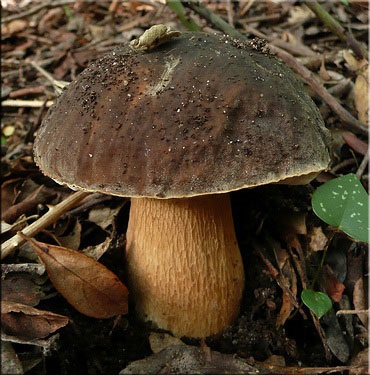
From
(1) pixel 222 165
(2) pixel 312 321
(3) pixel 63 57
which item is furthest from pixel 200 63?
(3) pixel 63 57

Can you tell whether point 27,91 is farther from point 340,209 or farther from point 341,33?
point 340,209

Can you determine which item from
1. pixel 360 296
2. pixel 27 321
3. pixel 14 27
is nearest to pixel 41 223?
pixel 27 321

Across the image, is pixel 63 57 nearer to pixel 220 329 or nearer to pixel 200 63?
pixel 200 63

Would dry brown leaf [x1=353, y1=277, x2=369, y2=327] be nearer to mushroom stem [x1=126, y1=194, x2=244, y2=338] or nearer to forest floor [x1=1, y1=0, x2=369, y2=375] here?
forest floor [x1=1, y1=0, x2=369, y2=375]

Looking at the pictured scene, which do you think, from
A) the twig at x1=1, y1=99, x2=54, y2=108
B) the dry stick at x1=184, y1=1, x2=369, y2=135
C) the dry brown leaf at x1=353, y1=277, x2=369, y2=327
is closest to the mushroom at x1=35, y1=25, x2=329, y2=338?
the dry brown leaf at x1=353, y1=277, x2=369, y2=327

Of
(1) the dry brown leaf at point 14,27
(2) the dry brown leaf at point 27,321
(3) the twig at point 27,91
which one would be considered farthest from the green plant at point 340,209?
(1) the dry brown leaf at point 14,27
